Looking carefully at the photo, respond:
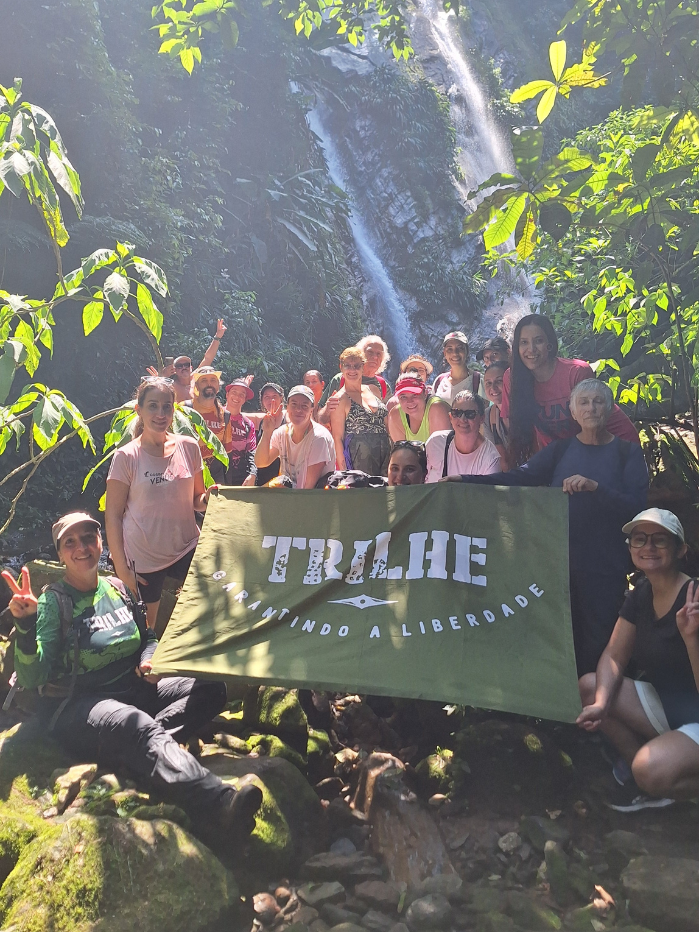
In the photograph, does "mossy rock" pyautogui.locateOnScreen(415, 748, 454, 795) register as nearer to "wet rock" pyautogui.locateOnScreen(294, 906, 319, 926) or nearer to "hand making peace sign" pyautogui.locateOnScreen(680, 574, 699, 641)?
"wet rock" pyautogui.locateOnScreen(294, 906, 319, 926)

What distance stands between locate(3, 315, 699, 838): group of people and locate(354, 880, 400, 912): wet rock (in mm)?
550

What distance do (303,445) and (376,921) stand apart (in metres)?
2.88

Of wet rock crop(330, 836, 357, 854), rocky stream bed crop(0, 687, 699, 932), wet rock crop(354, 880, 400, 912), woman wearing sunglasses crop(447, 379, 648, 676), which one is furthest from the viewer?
woman wearing sunglasses crop(447, 379, 648, 676)

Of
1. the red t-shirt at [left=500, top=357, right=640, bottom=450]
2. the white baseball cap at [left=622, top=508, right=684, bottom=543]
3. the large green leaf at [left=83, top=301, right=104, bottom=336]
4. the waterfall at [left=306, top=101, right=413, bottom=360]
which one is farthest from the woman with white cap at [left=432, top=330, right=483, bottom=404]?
the waterfall at [left=306, top=101, right=413, bottom=360]

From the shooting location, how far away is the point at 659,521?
3154 millimetres

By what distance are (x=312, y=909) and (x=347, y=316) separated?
16336mm

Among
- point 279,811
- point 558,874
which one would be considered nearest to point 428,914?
point 558,874

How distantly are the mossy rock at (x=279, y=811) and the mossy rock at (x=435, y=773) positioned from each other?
1.75 ft

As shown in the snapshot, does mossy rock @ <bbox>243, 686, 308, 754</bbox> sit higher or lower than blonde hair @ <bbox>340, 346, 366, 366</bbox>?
lower

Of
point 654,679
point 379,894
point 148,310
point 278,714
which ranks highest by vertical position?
point 148,310

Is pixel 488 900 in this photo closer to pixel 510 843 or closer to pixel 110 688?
pixel 510 843

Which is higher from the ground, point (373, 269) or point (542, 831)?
point (373, 269)

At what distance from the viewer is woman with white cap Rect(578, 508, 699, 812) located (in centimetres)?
301

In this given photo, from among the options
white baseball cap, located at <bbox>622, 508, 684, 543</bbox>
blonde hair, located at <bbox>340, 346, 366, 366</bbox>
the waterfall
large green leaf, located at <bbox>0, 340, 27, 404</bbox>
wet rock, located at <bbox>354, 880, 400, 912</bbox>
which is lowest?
wet rock, located at <bbox>354, 880, 400, 912</bbox>
